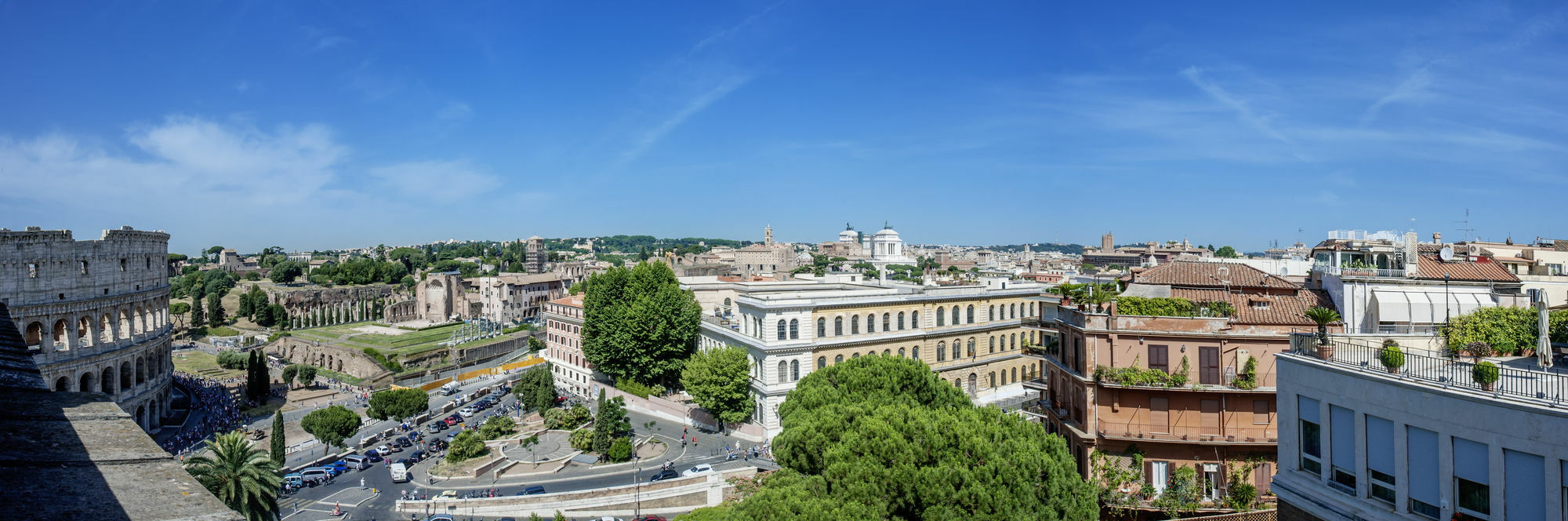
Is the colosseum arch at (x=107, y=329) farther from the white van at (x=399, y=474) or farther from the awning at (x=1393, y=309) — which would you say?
the awning at (x=1393, y=309)

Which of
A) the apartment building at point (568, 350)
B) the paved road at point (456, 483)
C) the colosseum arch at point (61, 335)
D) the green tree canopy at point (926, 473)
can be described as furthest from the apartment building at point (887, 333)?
the colosseum arch at point (61, 335)

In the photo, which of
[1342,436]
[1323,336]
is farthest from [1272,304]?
[1342,436]

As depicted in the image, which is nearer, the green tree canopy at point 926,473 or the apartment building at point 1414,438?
the apartment building at point 1414,438

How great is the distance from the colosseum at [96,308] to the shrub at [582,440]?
2140cm

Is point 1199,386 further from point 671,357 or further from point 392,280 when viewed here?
point 392,280

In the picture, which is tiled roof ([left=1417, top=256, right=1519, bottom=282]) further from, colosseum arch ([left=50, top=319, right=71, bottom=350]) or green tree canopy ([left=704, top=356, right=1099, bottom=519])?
colosseum arch ([left=50, top=319, right=71, bottom=350])

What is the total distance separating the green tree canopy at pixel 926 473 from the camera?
1755 centimetres

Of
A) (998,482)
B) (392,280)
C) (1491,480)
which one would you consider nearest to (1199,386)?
(998,482)

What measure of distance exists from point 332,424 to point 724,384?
71.7ft

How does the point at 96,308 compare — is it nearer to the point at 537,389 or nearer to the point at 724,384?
the point at 537,389

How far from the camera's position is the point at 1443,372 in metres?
12.0

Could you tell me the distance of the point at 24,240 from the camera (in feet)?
129

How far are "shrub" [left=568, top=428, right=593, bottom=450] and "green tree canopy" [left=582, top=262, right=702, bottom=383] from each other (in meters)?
9.85

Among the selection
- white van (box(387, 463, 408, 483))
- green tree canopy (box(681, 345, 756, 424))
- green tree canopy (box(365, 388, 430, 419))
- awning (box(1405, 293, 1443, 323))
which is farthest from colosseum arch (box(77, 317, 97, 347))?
awning (box(1405, 293, 1443, 323))
